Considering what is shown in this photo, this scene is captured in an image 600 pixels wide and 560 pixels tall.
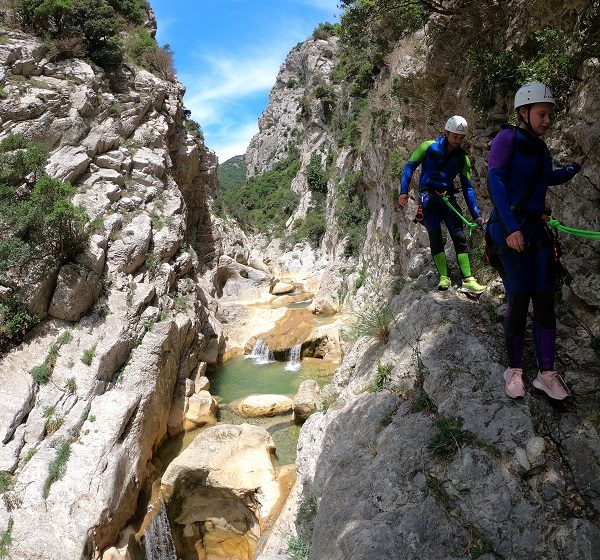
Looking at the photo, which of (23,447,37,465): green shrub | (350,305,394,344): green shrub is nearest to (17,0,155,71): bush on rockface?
(23,447,37,465): green shrub

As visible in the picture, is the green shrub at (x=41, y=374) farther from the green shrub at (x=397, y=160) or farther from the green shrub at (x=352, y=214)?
the green shrub at (x=352, y=214)

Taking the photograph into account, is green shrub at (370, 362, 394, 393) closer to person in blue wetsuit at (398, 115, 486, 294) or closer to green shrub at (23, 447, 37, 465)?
person in blue wetsuit at (398, 115, 486, 294)

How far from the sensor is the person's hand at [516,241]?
10.9 ft

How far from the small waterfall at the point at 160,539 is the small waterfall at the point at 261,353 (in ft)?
27.5

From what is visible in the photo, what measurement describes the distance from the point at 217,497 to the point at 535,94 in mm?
8293

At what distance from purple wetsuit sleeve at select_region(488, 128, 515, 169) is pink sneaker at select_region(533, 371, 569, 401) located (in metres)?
1.89

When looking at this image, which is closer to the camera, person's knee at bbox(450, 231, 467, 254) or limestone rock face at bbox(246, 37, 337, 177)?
person's knee at bbox(450, 231, 467, 254)

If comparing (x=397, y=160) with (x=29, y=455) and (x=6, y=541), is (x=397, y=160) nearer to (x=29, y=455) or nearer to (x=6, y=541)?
(x=29, y=455)

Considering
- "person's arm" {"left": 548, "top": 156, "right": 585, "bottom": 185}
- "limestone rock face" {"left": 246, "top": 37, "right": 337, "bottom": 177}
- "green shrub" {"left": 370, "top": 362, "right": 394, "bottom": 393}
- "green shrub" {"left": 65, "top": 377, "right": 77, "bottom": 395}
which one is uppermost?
"limestone rock face" {"left": 246, "top": 37, "right": 337, "bottom": 177}

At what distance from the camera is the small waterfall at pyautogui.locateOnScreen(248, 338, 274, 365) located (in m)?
16.4

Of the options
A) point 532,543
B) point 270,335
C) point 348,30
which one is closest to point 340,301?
point 270,335

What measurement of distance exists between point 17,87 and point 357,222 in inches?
612

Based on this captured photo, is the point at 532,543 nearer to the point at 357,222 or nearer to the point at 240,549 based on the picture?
the point at 240,549

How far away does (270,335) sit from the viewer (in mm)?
17641
